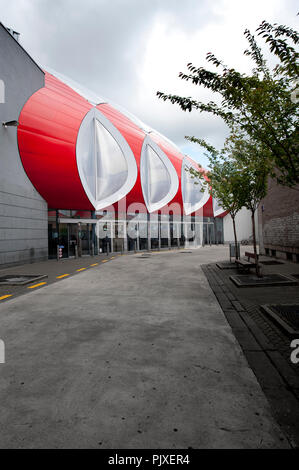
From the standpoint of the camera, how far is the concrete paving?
88.8 inches

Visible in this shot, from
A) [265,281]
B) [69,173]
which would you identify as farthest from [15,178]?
[265,281]

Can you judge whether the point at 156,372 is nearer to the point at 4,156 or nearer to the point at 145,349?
the point at 145,349

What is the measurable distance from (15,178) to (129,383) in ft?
52.9

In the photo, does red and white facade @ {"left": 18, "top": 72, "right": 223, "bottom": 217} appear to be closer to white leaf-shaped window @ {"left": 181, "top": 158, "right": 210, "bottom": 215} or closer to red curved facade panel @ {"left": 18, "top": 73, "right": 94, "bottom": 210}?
red curved facade panel @ {"left": 18, "top": 73, "right": 94, "bottom": 210}

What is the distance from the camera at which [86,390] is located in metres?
2.93

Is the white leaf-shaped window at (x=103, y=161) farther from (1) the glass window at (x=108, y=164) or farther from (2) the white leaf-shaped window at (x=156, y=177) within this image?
(2) the white leaf-shaped window at (x=156, y=177)

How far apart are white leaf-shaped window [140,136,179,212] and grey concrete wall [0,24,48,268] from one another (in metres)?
10.7

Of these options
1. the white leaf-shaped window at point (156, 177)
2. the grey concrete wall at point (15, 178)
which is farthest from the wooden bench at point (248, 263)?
the white leaf-shaped window at point (156, 177)

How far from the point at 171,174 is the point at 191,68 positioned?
24379 mm

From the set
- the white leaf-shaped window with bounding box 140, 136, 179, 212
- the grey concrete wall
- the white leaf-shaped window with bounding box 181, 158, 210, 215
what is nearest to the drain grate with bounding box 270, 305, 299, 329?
the grey concrete wall

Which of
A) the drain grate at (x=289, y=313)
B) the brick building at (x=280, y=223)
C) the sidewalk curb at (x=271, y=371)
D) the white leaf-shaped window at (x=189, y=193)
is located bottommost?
the sidewalk curb at (x=271, y=371)

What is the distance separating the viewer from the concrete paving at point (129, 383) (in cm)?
226

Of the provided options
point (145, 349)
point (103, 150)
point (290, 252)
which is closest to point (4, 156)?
point (103, 150)

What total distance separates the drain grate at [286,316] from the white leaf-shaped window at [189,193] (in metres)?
25.8
